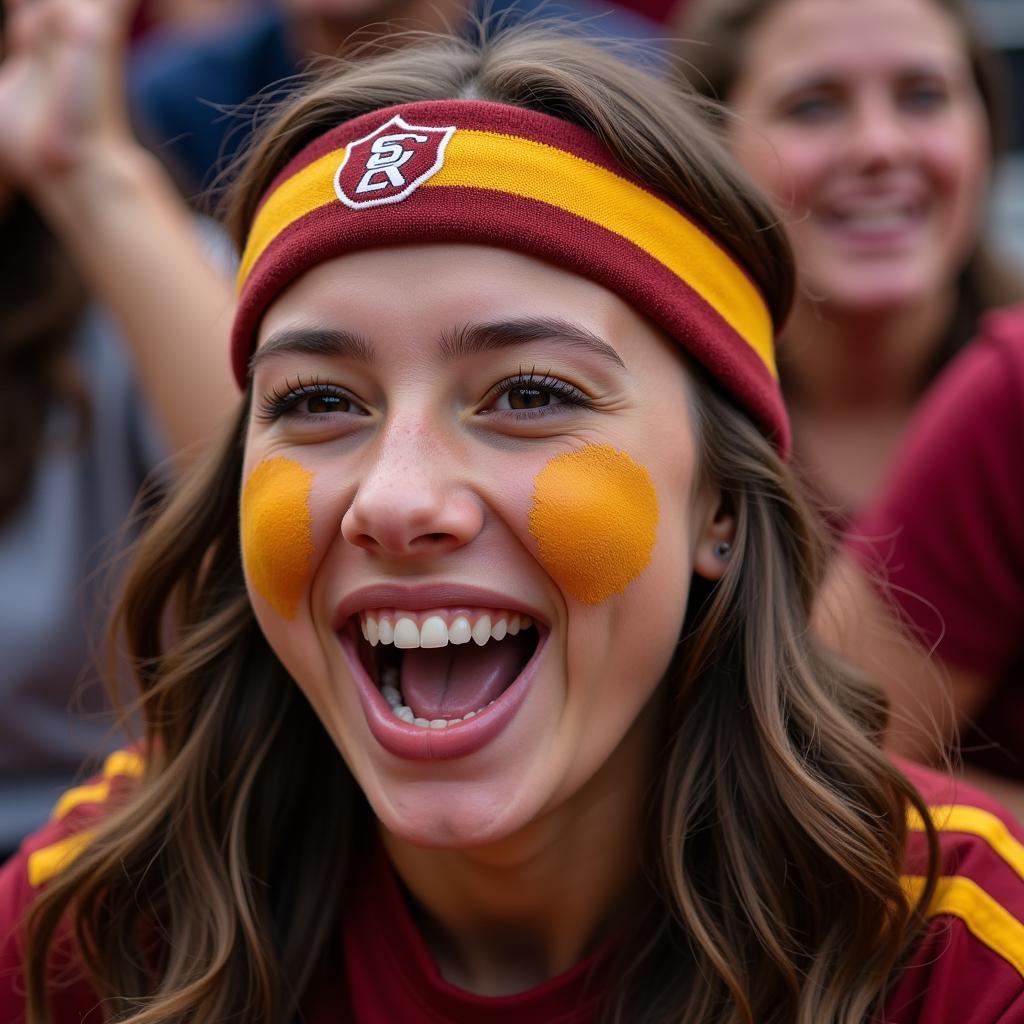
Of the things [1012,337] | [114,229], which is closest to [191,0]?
[114,229]

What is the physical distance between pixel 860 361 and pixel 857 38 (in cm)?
77

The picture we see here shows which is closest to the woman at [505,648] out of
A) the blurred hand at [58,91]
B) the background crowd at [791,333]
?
the background crowd at [791,333]

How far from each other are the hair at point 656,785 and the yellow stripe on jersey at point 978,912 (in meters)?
0.05

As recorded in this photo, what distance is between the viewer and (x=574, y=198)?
6.18 feet

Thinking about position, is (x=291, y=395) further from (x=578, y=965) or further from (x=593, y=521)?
(x=578, y=965)

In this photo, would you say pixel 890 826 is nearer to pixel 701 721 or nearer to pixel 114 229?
pixel 701 721

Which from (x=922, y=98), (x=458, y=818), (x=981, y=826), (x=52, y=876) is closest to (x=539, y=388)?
(x=458, y=818)

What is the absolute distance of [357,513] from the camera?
178 cm

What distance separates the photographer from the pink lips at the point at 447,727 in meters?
1.81

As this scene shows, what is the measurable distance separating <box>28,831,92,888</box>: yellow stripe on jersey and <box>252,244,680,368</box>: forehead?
2.77 feet

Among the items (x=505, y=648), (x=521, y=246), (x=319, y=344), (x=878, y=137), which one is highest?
(x=521, y=246)

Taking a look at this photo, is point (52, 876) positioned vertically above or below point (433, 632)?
below

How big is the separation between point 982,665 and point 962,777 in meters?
0.20

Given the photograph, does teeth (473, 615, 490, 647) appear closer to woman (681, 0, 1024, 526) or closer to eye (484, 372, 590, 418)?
eye (484, 372, 590, 418)
